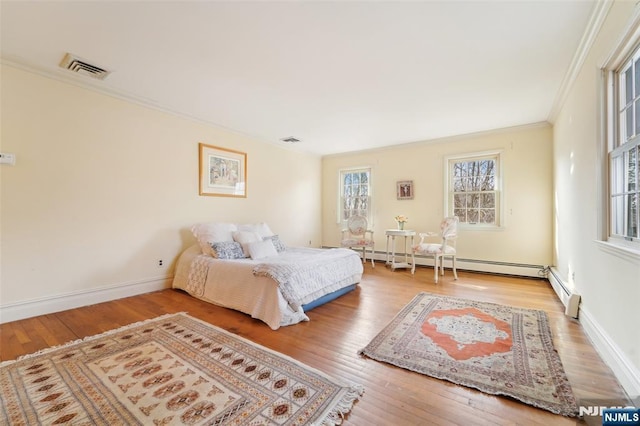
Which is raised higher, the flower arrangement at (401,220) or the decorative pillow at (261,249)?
the flower arrangement at (401,220)

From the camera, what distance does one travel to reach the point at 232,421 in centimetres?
142

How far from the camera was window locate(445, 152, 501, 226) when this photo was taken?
480 centimetres

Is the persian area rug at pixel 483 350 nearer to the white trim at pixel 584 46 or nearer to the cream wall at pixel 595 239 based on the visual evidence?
the cream wall at pixel 595 239

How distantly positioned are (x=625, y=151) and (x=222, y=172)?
4.61m

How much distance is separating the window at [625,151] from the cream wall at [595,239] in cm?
9

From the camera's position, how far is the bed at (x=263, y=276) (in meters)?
2.69

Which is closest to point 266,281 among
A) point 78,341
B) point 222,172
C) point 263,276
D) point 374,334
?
point 263,276

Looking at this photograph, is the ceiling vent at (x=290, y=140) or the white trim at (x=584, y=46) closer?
the white trim at (x=584, y=46)

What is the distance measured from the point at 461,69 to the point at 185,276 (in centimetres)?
409

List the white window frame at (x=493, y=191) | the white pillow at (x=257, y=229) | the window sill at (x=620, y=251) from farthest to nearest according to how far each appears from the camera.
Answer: the white window frame at (x=493, y=191) → the white pillow at (x=257, y=229) → the window sill at (x=620, y=251)

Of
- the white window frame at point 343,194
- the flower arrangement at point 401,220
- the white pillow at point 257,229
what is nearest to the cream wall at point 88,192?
the white pillow at point 257,229

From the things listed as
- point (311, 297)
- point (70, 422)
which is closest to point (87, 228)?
point (70, 422)

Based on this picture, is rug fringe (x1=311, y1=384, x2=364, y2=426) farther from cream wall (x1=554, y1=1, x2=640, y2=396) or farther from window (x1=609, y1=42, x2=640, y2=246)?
window (x1=609, y1=42, x2=640, y2=246)

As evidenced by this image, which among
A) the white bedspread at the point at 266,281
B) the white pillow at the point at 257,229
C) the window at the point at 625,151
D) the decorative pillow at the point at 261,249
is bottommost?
the white bedspread at the point at 266,281
